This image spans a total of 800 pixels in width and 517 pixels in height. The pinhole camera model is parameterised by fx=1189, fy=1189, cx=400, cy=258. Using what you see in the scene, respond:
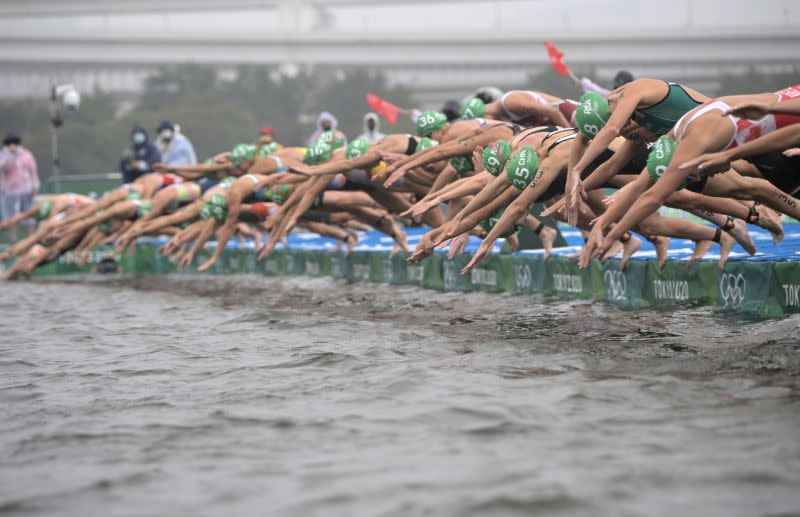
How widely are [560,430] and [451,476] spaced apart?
0.86 metres

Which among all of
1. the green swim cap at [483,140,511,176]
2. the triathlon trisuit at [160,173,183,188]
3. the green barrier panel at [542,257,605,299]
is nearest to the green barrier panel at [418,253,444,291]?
the green barrier panel at [542,257,605,299]

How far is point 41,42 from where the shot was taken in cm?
8069

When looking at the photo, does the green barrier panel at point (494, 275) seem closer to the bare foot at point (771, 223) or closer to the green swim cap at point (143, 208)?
the bare foot at point (771, 223)

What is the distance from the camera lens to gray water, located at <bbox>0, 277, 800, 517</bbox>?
4535mm

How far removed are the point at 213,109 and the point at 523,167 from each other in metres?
63.7

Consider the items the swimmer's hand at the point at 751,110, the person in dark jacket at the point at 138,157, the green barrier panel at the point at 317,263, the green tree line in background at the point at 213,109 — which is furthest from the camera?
the green tree line in background at the point at 213,109

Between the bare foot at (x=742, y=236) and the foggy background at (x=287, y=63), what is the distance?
52068mm

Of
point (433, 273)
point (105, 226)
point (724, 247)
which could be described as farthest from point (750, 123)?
point (105, 226)

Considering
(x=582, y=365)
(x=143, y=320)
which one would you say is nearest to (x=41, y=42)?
(x=143, y=320)

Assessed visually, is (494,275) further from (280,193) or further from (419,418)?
(419,418)

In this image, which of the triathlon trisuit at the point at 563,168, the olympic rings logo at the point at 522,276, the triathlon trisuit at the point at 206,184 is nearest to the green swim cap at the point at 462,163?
the olympic rings logo at the point at 522,276

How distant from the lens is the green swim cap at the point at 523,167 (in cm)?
967

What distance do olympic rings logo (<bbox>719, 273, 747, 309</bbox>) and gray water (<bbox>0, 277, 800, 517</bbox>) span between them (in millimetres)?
224

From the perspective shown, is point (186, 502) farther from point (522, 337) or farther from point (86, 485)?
point (522, 337)
